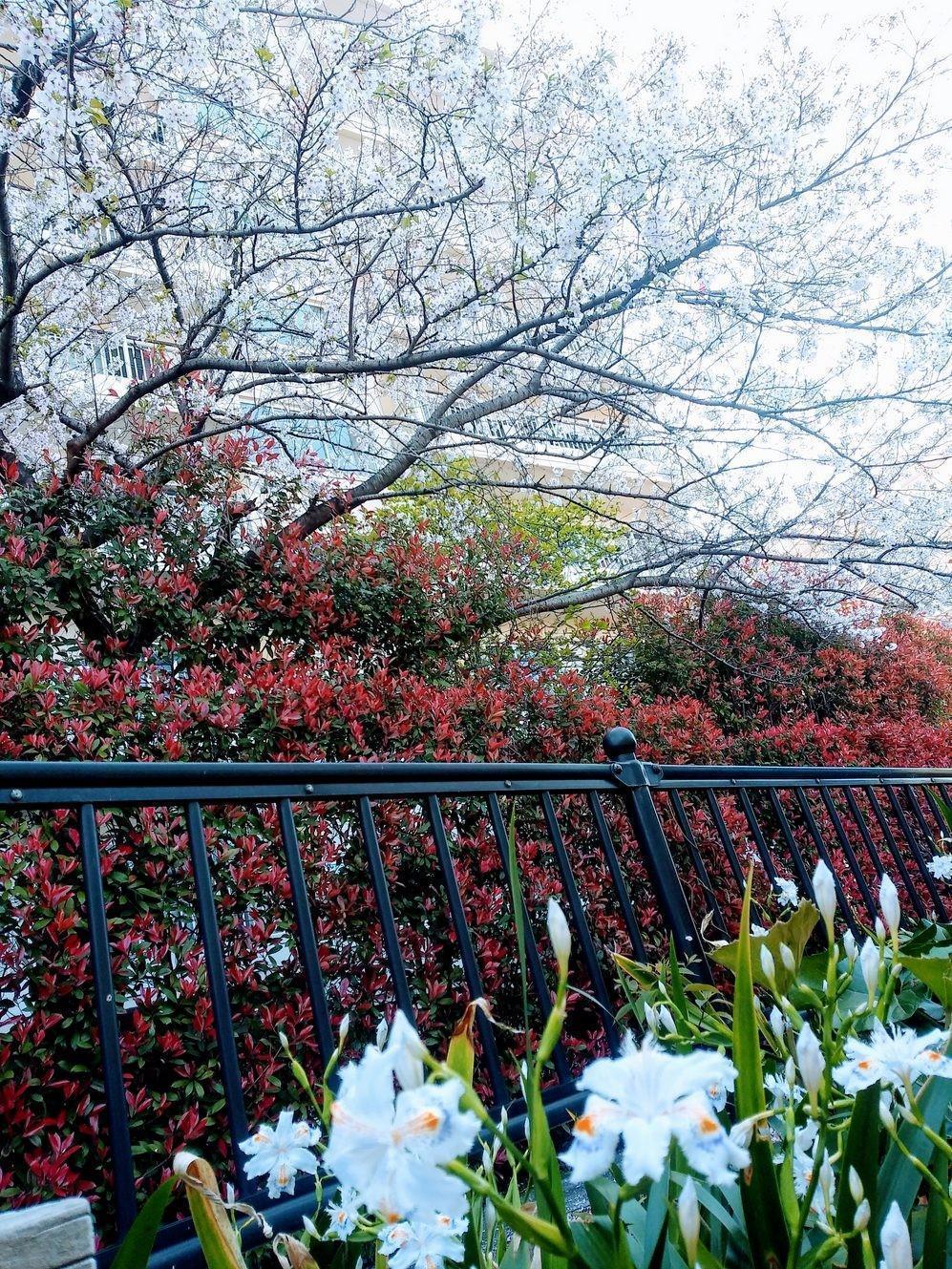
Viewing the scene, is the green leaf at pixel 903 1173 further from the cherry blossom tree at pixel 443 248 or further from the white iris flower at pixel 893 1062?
the cherry blossom tree at pixel 443 248

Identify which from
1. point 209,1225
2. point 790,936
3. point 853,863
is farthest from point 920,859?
point 209,1225

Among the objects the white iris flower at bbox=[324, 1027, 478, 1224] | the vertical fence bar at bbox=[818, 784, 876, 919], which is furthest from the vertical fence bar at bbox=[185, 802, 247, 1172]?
the vertical fence bar at bbox=[818, 784, 876, 919]

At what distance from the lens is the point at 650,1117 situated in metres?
0.49

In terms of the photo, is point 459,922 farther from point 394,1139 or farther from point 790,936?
point 394,1139

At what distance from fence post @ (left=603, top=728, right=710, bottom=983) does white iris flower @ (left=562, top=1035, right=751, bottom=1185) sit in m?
1.73

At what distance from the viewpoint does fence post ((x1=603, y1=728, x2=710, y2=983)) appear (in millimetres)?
2191

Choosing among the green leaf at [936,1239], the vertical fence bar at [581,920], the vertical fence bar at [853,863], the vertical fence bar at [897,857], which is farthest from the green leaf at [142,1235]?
the vertical fence bar at [897,857]

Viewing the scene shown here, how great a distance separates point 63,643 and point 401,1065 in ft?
9.64

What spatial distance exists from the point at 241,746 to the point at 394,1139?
2431 mm

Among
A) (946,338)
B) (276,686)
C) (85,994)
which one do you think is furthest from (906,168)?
(85,994)

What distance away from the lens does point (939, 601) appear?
6047 millimetres

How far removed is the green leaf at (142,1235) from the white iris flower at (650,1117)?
0.55 metres

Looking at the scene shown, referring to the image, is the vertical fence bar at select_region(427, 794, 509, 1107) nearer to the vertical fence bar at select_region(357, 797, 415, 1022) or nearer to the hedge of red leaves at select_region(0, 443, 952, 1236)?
the vertical fence bar at select_region(357, 797, 415, 1022)

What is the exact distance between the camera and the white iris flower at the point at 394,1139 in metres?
0.47
